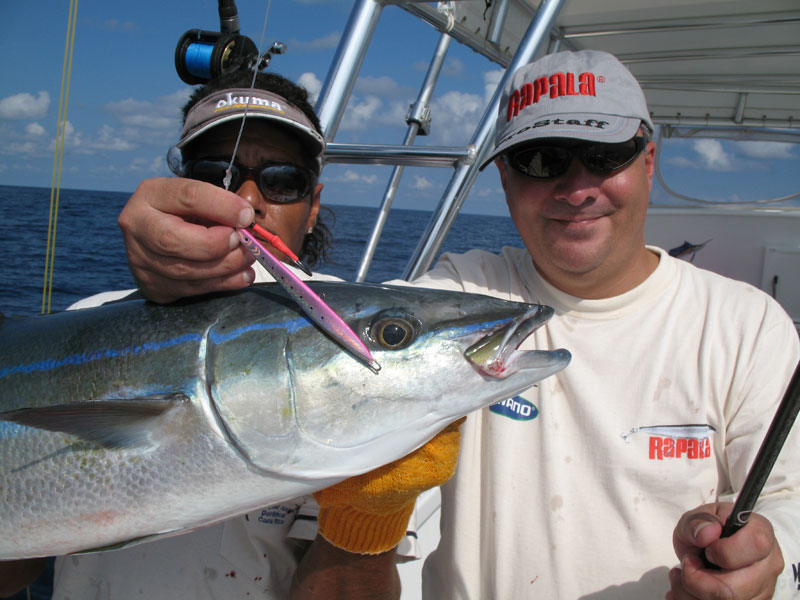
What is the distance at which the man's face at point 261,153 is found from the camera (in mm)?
2022

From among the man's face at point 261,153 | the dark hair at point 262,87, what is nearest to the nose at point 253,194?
the man's face at point 261,153

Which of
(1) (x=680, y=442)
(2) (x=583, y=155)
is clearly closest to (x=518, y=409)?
(1) (x=680, y=442)

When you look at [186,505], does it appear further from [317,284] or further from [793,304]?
[793,304]

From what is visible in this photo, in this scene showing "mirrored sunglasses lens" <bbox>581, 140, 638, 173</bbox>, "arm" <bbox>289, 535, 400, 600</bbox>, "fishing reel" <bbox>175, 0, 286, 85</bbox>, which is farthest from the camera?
"fishing reel" <bbox>175, 0, 286, 85</bbox>

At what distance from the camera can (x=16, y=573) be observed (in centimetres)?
172

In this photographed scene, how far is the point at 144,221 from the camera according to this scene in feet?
4.25

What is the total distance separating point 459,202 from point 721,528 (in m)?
1.95

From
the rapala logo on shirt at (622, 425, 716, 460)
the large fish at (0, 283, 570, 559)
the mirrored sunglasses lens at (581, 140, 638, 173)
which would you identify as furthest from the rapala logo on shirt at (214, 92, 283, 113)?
the rapala logo on shirt at (622, 425, 716, 460)

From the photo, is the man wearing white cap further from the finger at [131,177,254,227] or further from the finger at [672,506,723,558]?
the finger at [131,177,254,227]

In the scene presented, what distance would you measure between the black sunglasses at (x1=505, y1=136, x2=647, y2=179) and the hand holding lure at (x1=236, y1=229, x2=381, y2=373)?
1050 mm

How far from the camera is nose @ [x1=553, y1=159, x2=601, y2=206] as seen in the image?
6.17 feet

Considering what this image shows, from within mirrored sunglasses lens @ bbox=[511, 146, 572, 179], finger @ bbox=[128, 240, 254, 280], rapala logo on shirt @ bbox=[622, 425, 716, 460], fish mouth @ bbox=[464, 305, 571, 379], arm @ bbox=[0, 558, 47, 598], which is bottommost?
arm @ bbox=[0, 558, 47, 598]

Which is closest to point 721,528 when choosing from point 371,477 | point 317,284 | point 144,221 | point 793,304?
point 371,477

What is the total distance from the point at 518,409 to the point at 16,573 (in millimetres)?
1727
